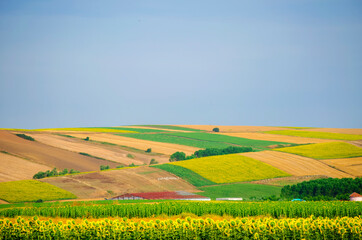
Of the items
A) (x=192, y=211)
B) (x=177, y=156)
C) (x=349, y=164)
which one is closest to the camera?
(x=192, y=211)

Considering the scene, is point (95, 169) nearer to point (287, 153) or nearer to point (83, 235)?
point (287, 153)

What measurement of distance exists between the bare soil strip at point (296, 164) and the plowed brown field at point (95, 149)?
952 inches

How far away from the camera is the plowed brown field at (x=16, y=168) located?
84.6 meters

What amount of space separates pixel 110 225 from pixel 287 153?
297 ft

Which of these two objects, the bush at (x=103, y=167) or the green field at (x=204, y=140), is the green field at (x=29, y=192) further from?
the green field at (x=204, y=140)

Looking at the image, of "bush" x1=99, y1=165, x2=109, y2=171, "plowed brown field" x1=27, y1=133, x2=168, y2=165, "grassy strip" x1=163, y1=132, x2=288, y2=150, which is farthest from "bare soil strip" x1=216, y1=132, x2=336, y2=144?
"bush" x1=99, y1=165, x2=109, y2=171

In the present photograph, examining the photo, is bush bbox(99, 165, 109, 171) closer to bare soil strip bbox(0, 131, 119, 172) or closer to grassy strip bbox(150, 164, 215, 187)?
bare soil strip bbox(0, 131, 119, 172)

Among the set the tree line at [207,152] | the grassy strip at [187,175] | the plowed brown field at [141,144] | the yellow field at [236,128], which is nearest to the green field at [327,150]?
the tree line at [207,152]

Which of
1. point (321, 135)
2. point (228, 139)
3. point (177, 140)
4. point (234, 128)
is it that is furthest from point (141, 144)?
point (321, 135)

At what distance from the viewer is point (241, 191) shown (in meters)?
83.3

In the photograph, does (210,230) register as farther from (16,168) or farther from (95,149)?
(95,149)

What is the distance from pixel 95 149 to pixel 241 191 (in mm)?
47369

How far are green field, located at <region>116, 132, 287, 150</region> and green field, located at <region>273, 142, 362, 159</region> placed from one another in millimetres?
11978

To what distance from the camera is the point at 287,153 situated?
372 feet
